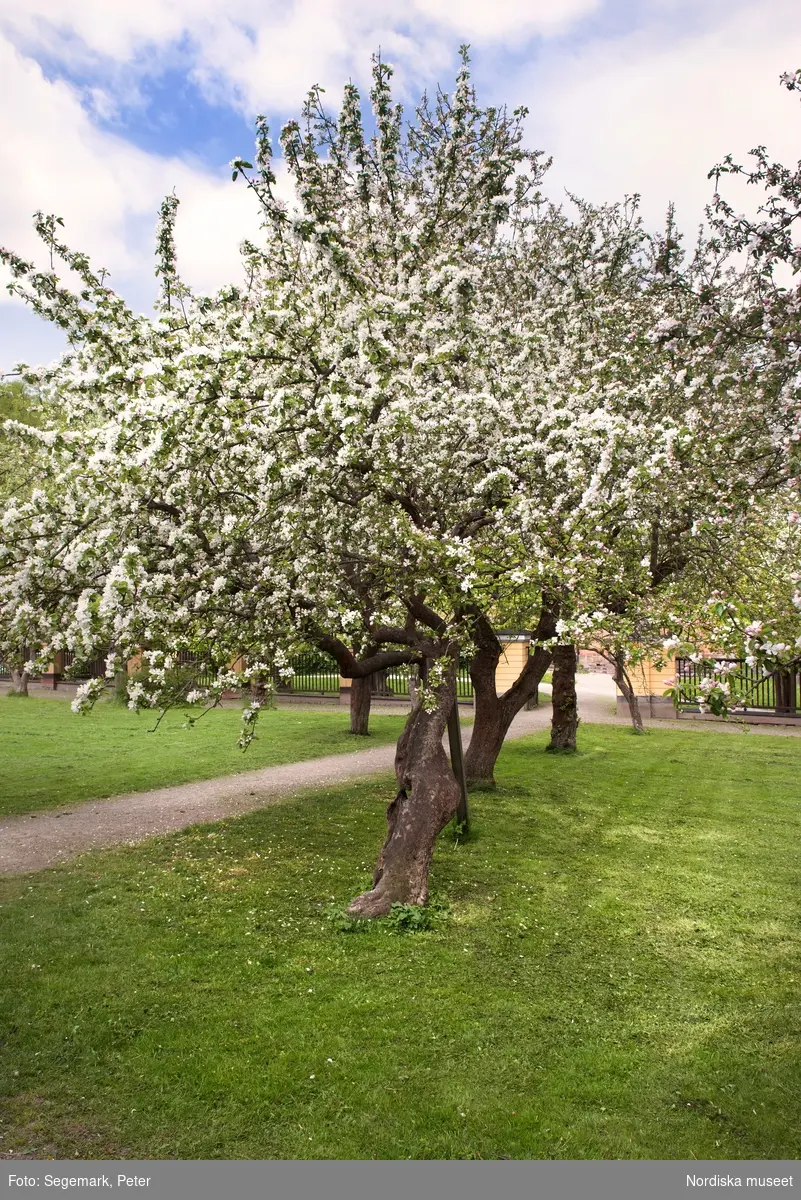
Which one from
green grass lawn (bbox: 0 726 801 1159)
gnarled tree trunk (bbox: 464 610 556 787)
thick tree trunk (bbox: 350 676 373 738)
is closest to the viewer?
green grass lawn (bbox: 0 726 801 1159)

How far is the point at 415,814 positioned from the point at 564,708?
447 inches

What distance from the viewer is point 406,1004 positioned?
254 inches

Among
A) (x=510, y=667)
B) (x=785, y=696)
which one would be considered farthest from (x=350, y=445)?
(x=510, y=667)

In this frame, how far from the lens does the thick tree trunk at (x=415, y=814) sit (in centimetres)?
840

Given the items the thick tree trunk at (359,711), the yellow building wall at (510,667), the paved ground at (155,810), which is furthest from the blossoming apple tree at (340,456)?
the yellow building wall at (510,667)

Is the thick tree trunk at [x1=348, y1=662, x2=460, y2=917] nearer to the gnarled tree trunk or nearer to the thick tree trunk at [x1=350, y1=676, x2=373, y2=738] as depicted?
the gnarled tree trunk

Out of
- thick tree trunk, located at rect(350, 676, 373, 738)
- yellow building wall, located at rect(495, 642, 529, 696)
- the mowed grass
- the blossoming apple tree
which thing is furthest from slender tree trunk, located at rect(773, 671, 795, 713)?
the blossoming apple tree

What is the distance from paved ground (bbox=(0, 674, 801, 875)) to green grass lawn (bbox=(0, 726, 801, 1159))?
801 mm

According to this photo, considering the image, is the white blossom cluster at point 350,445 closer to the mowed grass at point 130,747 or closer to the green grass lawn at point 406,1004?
the green grass lawn at point 406,1004

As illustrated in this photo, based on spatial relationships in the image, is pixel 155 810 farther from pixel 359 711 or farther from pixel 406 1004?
pixel 359 711

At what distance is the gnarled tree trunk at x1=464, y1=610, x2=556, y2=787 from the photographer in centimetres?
1417

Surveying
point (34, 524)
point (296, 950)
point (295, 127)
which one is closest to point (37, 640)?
point (34, 524)

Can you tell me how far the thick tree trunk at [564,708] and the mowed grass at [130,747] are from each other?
4740 millimetres

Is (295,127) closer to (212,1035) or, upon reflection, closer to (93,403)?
(93,403)
